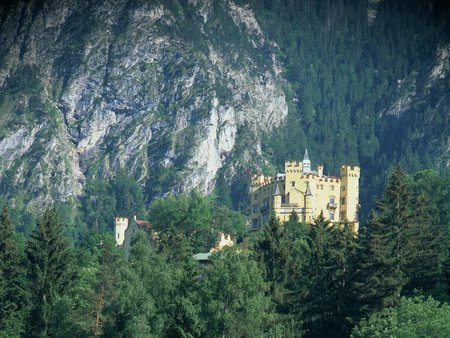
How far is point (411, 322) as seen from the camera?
261 ft

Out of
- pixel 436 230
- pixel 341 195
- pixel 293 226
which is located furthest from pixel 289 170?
pixel 436 230

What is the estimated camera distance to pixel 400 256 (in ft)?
298

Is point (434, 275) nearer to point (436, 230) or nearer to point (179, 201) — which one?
point (436, 230)

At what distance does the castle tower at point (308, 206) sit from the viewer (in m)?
141

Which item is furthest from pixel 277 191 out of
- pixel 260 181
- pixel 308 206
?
pixel 260 181

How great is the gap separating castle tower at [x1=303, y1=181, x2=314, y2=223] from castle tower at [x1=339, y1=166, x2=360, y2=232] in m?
3.48

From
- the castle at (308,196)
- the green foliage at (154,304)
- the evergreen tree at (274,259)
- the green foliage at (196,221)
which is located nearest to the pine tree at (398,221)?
the evergreen tree at (274,259)

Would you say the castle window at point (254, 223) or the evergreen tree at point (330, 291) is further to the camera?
the castle window at point (254, 223)

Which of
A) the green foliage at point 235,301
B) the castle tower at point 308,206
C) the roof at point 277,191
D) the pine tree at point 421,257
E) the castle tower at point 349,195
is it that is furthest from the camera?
the castle tower at point 349,195

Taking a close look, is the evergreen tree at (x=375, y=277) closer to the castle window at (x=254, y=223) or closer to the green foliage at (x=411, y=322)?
the green foliage at (x=411, y=322)

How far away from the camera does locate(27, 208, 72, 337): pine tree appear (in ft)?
317

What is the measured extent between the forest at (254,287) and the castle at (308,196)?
34757 millimetres

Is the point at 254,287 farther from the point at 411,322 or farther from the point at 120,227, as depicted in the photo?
the point at 120,227

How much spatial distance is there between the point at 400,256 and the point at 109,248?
1932 centimetres
